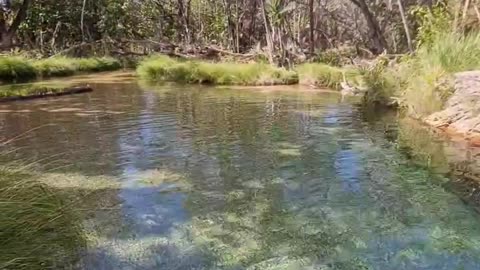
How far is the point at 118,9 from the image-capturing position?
77.6 feet

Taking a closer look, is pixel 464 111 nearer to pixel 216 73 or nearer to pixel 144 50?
pixel 216 73

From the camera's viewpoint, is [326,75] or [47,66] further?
[47,66]

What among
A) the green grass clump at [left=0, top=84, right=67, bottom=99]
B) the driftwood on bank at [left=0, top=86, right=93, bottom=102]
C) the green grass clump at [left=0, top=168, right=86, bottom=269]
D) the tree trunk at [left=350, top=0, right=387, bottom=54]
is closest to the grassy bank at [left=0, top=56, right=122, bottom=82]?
the green grass clump at [left=0, top=84, right=67, bottom=99]

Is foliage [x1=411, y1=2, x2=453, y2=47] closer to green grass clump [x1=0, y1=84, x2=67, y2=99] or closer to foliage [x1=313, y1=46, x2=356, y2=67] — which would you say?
foliage [x1=313, y1=46, x2=356, y2=67]

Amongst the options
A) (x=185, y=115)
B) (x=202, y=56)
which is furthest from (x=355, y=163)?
(x=202, y=56)

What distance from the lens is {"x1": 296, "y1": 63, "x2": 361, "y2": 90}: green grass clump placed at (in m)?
12.4

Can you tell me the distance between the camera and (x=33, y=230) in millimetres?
3182

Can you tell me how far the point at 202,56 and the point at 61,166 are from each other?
1324cm

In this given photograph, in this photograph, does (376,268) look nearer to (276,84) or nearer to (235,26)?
(276,84)

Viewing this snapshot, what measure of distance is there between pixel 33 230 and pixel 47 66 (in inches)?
572

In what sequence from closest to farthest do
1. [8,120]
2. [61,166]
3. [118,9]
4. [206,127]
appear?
→ 1. [61,166]
2. [206,127]
3. [8,120]
4. [118,9]

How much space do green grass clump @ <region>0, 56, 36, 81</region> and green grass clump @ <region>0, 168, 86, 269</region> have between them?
1210 centimetres

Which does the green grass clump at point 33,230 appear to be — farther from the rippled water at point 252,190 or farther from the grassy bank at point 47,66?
the grassy bank at point 47,66

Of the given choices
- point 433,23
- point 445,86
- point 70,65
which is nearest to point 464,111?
point 445,86
